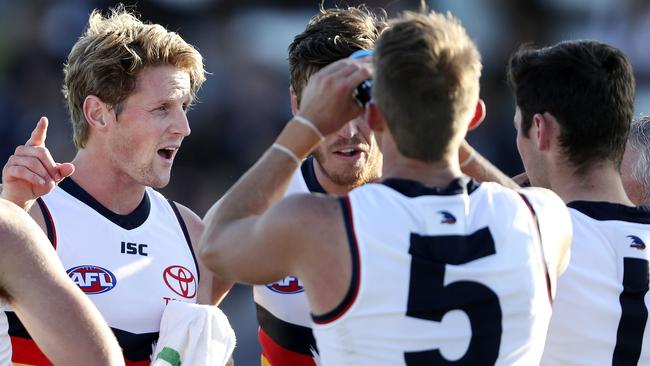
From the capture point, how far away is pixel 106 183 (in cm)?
417

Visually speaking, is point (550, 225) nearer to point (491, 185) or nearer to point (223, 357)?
point (491, 185)

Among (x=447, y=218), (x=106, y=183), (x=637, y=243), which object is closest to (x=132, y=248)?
(x=106, y=183)

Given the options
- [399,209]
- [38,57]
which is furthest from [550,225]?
[38,57]

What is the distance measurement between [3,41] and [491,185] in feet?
25.2

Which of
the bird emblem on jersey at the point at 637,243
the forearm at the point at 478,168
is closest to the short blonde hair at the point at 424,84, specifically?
the forearm at the point at 478,168

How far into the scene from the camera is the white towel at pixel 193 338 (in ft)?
12.0

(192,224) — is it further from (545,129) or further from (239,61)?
(239,61)

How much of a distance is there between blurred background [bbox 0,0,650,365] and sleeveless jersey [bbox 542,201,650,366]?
556 centimetres

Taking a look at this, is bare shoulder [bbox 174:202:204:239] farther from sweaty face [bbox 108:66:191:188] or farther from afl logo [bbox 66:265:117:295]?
afl logo [bbox 66:265:117:295]

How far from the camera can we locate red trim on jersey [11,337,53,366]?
11.7 ft

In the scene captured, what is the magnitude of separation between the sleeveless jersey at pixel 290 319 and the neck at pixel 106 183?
72cm

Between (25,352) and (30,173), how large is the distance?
737mm

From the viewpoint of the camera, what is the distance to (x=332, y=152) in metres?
4.29

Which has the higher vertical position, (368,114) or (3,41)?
(368,114)
